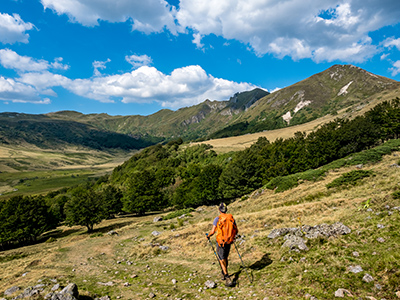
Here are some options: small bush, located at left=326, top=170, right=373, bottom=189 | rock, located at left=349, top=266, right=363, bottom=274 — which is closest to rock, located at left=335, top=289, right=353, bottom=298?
rock, located at left=349, top=266, right=363, bottom=274

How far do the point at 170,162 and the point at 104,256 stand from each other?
9091cm

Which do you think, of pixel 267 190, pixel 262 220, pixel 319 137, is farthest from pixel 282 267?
pixel 319 137

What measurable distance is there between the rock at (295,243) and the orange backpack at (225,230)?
4.12 metres

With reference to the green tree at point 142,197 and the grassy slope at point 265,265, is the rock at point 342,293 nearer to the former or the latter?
the grassy slope at point 265,265

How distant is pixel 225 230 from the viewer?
9375 mm

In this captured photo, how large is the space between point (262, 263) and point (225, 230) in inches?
135

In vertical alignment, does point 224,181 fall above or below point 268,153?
below

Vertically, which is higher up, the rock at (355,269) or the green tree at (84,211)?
the rock at (355,269)

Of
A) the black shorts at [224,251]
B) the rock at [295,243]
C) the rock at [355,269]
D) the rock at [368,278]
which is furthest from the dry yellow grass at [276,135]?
the rock at [368,278]

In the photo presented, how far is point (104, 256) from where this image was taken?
18.3m

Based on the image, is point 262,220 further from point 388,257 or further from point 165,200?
point 165,200

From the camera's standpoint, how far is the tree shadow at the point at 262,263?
10.4 m

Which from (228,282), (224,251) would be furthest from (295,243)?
(228,282)

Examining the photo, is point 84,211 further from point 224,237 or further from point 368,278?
point 368,278
